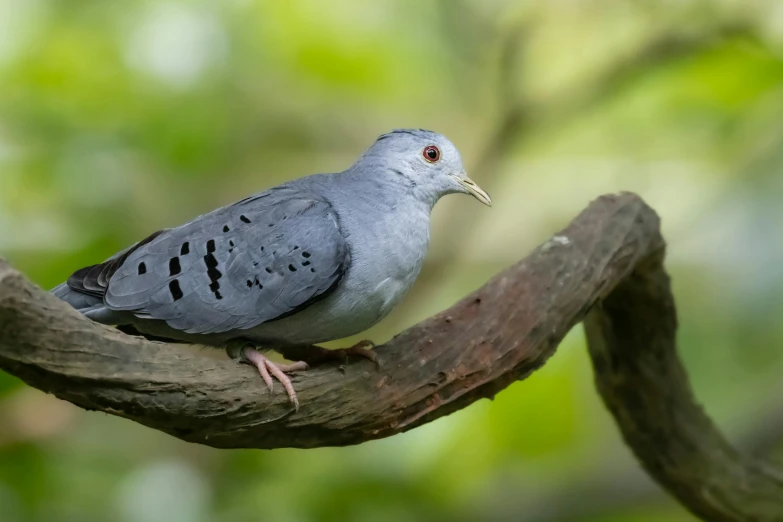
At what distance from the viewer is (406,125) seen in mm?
4738

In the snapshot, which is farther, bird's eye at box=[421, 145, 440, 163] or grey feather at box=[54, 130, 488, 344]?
bird's eye at box=[421, 145, 440, 163]

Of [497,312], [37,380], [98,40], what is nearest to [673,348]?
[497,312]

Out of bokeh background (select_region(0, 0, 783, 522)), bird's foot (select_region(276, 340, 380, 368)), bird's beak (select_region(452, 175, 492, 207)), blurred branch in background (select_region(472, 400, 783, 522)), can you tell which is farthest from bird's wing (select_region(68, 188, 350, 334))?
blurred branch in background (select_region(472, 400, 783, 522))

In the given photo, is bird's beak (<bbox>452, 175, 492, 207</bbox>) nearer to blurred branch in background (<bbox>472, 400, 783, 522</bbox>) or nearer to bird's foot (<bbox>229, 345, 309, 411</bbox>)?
bird's foot (<bbox>229, 345, 309, 411</bbox>)

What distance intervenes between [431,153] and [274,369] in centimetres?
95

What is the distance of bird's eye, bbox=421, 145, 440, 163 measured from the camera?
2.57 metres

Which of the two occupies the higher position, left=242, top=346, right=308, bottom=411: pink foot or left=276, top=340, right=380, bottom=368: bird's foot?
left=276, top=340, right=380, bottom=368: bird's foot

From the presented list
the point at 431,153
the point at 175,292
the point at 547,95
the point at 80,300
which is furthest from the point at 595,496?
the point at 80,300

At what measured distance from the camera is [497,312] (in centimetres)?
243

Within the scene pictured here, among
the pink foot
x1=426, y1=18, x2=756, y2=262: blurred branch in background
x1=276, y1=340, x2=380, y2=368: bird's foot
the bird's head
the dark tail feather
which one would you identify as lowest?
the pink foot

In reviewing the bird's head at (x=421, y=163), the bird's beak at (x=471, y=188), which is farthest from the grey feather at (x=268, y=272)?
the bird's beak at (x=471, y=188)

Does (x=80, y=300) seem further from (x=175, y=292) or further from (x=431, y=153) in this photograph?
(x=431, y=153)

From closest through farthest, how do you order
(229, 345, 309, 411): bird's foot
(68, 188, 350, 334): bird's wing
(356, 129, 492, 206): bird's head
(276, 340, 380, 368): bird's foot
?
(229, 345, 309, 411): bird's foot, (68, 188, 350, 334): bird's wing, (276, 340, 380, 368): bird's foot, (356, 129, 492, 206): bird's head

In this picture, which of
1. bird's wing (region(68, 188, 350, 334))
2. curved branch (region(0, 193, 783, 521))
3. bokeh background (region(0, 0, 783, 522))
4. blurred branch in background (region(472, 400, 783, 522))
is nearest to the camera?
curved branch (region(0, 193, 783, 521))
